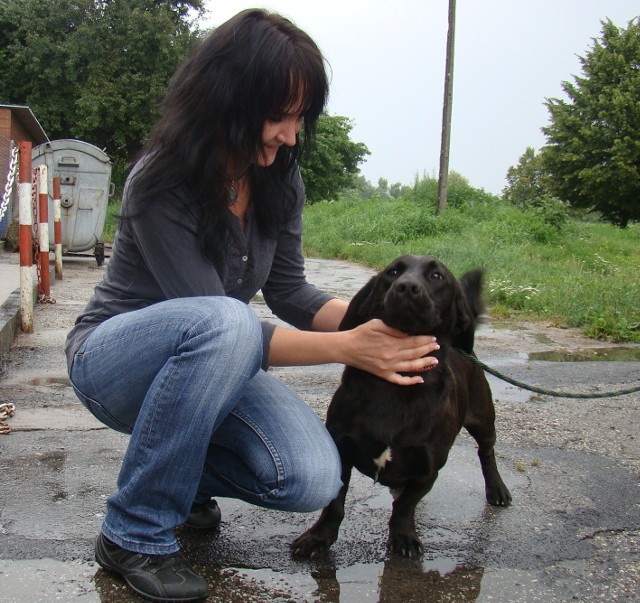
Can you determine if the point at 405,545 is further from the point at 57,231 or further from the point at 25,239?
the point at 57,231

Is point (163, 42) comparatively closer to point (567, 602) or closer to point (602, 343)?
point (602, 343)

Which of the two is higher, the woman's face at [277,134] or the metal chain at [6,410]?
the woman's face at [277,134]

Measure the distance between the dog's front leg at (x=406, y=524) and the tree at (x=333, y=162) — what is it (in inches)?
1709

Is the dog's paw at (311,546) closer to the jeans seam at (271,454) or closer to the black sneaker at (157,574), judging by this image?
the jeans seam at (271,454)

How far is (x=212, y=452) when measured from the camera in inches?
87.2

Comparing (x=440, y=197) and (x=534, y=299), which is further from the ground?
(x=440, y=197)

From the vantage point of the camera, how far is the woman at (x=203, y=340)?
1.91 m

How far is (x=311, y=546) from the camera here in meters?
2.25

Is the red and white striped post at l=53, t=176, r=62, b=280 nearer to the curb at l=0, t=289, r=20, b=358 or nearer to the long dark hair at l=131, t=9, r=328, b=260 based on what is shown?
the curb at l=0, t=289, r=20, b=358

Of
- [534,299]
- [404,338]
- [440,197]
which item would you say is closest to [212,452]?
[404,338]

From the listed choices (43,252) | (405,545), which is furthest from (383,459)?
(43,252)

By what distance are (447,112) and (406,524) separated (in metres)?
18.8

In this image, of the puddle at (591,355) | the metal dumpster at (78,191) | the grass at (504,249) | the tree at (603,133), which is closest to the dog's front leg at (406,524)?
the grass at (504,249)

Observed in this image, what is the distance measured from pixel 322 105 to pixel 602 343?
16.0 ft
